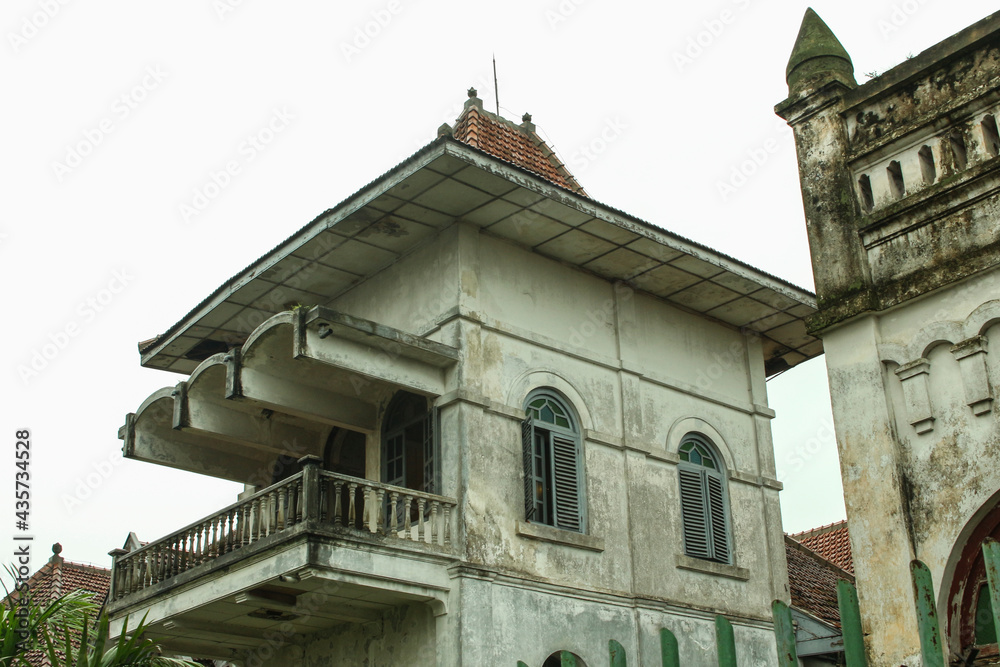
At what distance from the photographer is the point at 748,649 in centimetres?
1633

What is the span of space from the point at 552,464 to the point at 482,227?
11.4ft

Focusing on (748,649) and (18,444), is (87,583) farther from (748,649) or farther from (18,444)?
(748,649)

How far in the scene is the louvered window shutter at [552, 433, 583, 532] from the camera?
15023mm

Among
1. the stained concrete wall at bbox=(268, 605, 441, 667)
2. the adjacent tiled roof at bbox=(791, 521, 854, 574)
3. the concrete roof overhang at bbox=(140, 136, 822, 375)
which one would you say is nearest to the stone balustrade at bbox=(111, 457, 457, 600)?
the stained concrete wall at bbox=(268, 605, 441, 667)

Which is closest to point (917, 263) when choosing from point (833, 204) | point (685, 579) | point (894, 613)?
point (833, 204)

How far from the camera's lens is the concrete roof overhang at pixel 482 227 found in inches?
568

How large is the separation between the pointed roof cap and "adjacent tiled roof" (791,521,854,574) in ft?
55.2

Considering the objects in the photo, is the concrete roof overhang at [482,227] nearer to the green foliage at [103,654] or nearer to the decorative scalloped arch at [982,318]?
the green foliage at [103,654]

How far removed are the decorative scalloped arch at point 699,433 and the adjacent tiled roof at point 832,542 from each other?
313 inches

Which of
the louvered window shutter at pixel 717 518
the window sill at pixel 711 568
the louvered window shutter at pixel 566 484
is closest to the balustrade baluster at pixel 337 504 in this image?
the louvered window shutter at pixel 566 484

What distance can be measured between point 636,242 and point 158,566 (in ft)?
26.9

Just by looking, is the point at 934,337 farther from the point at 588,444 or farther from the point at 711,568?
the point at 711,568

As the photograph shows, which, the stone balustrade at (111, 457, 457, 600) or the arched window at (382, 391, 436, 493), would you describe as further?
the arched window at (382, 391, 436, 493)

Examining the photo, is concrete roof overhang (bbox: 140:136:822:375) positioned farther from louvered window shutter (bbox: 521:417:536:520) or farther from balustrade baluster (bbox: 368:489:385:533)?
balustrade baluster (bbox: 368:489:385:533)
